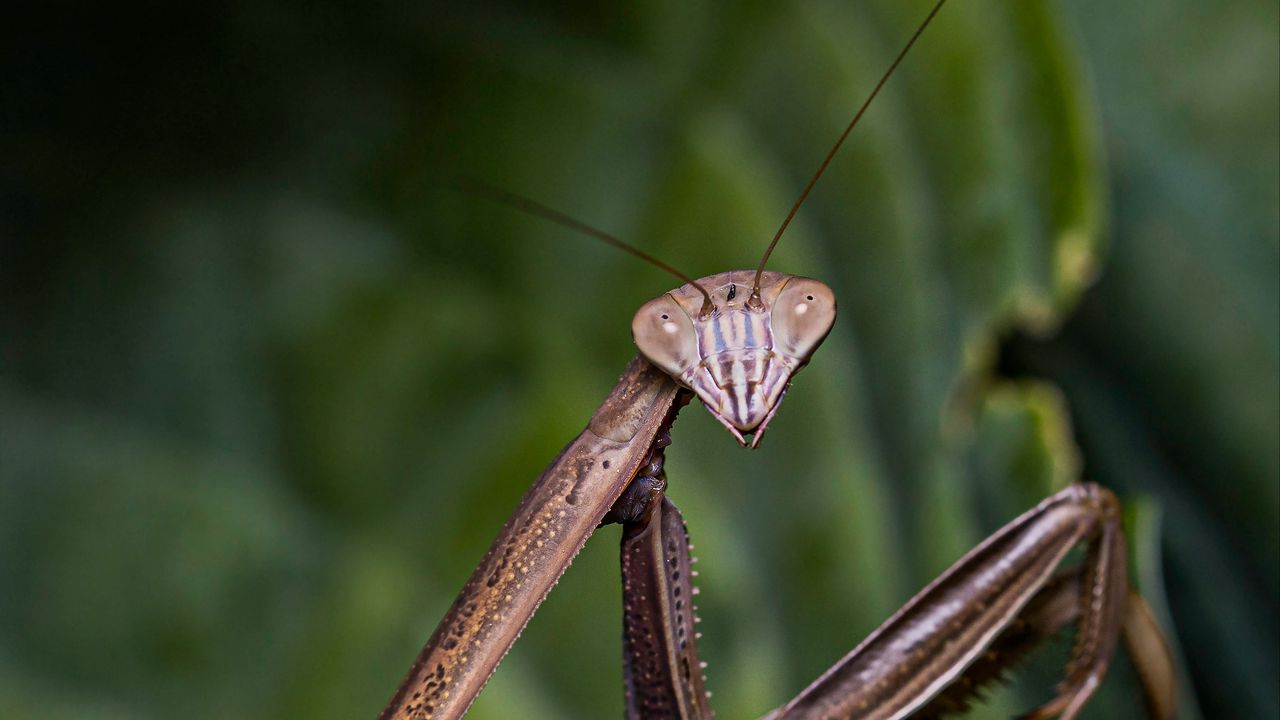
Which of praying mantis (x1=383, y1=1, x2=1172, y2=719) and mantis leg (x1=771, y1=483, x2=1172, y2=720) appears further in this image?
mantis leg (x1=771, y1=483, x2=1172, y2=720)

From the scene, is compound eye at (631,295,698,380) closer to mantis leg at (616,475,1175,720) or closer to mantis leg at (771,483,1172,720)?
mantis leg at (616,475,1175,720)

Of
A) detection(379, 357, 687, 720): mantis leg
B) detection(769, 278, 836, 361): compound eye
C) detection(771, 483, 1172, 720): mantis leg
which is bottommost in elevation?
detection(379, 357, 687, 720): mantis leg

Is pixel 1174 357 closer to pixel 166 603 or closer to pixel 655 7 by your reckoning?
pixel 655 7

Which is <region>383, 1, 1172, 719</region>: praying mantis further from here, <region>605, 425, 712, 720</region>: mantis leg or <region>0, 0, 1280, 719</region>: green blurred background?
<region>0, 0, 1280, 719</region>: green blurred background

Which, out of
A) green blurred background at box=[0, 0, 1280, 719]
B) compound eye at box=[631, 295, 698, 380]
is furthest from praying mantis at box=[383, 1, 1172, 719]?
green blurred background at box=[0, 0, 1280, 719]

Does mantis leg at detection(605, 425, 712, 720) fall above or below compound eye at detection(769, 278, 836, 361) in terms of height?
below

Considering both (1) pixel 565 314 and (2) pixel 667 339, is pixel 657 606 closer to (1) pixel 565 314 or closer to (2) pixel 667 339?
(2) pixel 667 339

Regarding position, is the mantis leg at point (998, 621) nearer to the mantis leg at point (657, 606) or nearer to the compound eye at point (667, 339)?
the mantis leg at point (657, 606)
